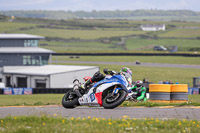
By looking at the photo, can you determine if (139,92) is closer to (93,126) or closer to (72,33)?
(93,126)

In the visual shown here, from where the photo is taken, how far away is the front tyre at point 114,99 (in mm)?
11873

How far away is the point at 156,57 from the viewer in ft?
254

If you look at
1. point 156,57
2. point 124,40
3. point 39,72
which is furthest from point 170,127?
point 124,40

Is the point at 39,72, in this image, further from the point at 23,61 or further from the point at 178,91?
the point at 178,91

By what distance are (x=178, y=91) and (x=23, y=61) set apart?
127 ft

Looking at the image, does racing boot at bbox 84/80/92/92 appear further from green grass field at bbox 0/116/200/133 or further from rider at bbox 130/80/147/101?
rider at bbox 130/80/147/101

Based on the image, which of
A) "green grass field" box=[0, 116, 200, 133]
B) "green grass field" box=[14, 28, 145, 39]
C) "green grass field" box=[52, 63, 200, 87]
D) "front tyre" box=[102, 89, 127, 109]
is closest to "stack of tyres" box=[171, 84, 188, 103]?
"front tyre" box=[102, 89, 127, 109]

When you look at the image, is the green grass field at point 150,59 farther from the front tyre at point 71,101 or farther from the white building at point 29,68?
the front tyre at point 71,101

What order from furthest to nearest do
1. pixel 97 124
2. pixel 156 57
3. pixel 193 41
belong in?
pixel 193 41
pixel 156 57
pixel 97 124

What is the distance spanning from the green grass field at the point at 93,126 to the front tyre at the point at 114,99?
2.37 meters

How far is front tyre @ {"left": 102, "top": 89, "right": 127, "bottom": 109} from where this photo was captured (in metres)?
11.9

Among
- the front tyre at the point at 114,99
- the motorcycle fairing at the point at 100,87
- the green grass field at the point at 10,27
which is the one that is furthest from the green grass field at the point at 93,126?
the green grass field at the point at 10,27

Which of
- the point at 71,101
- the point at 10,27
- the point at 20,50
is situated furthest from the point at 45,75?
the point at 10,27

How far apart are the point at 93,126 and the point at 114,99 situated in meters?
3.33
